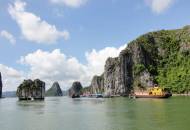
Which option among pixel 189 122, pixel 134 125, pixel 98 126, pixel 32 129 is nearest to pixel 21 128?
pixel 32 129

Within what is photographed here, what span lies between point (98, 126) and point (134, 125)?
6355mm

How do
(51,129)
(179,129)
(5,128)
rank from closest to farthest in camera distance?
1. (179,129)
2. (51,129)
3. (5,128)

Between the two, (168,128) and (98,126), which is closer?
(168,128)

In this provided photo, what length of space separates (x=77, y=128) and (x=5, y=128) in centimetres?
1437

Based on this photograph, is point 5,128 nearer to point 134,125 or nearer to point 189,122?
point 134,125

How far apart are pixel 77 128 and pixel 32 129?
800 cm

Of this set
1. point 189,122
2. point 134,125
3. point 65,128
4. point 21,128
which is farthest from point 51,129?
point 189,122

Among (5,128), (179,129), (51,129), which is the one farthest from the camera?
(5,128)

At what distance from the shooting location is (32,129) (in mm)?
67438

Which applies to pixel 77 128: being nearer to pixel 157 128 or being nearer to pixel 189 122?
pixel 157 128

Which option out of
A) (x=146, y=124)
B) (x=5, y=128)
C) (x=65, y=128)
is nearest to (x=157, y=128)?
(x=146, y=124)

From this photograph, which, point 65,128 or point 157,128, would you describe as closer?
point 157,128

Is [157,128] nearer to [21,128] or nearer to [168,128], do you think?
[168,128]

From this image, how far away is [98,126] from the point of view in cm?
6831
